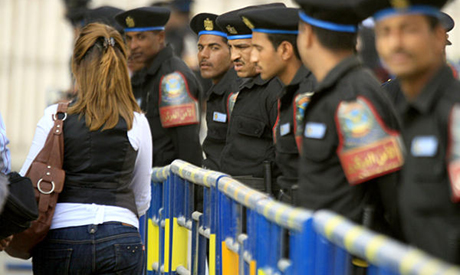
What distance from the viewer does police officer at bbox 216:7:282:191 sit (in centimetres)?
589

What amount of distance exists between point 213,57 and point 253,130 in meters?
1.26

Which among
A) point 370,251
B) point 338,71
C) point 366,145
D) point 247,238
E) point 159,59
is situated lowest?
point 247,238

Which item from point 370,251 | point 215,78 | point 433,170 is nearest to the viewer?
point 370,251

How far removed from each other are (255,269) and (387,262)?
64.1 inches

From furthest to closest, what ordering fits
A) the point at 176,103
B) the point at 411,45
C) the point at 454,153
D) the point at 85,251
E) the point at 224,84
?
1. the point at 176,103
2. the point at 224,84
3. the point at 85,251
4. the point at 411,45
5. the point at 454,153

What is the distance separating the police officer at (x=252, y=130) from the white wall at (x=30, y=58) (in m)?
8.51

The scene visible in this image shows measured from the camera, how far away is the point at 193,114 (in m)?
7.32

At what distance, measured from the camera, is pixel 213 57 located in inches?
277

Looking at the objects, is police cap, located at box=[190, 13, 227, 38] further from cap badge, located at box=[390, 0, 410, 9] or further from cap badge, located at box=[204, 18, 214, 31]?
cap badge, located at box=[390, 0, 410, 9]

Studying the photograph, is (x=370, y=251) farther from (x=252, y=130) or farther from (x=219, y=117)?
(x=219, y=117)

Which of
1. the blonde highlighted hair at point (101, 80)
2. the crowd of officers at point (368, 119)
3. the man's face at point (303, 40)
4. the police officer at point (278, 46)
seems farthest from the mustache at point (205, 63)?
the man's face at point (303, 40)

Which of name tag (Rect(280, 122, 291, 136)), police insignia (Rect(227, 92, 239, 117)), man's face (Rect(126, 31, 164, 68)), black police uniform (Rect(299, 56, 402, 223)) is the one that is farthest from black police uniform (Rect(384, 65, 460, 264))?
man's face (Rect(126, 31, 164, 68))

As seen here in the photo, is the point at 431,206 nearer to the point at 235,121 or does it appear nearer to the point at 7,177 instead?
the point at 7,177

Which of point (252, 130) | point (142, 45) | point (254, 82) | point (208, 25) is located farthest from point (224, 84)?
point (142, 45)
